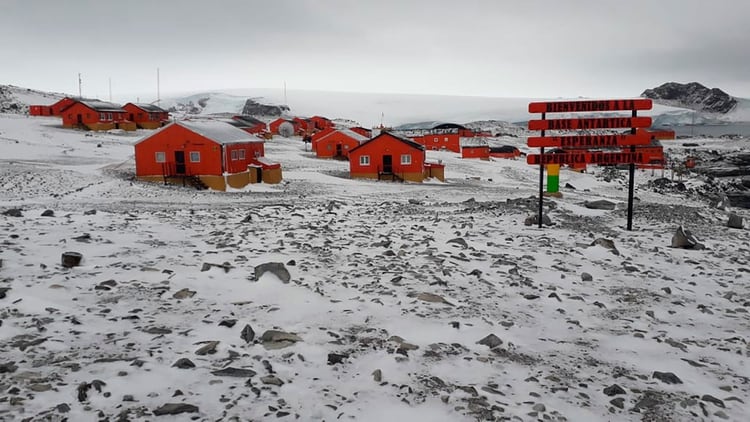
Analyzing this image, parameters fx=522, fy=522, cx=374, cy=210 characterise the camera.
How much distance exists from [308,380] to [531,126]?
1286 centimetres

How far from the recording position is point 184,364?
625 centimetres

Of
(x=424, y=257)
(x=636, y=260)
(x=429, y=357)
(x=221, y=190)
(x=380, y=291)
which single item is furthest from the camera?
(x=221, y=190)

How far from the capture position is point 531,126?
1664 centimetres

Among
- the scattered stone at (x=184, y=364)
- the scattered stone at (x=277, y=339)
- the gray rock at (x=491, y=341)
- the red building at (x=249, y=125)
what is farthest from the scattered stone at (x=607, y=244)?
the red building at (x=249, y=125)

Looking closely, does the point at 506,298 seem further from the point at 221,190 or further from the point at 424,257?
the point at 221,190

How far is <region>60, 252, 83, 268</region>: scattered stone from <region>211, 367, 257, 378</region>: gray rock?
5490 mm

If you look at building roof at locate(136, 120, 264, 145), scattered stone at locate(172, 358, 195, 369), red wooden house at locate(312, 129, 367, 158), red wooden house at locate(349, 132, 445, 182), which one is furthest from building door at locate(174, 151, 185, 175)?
scattered stone at locate(172, 358, 195, 369)

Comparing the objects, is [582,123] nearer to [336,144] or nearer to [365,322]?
[365,322]

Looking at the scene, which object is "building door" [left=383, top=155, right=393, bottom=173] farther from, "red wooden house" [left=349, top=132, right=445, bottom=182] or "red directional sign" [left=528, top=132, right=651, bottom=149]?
"red directional sign" [left=528, top=132, right=651, bottom=149]

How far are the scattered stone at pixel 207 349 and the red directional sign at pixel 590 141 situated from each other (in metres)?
12.1

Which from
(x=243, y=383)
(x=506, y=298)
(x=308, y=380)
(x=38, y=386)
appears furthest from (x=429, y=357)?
(x=38, y=386)

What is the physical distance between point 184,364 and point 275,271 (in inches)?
146

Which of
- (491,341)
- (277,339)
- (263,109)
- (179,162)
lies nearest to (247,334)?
(277,339)

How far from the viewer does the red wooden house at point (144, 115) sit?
80.3 meters
